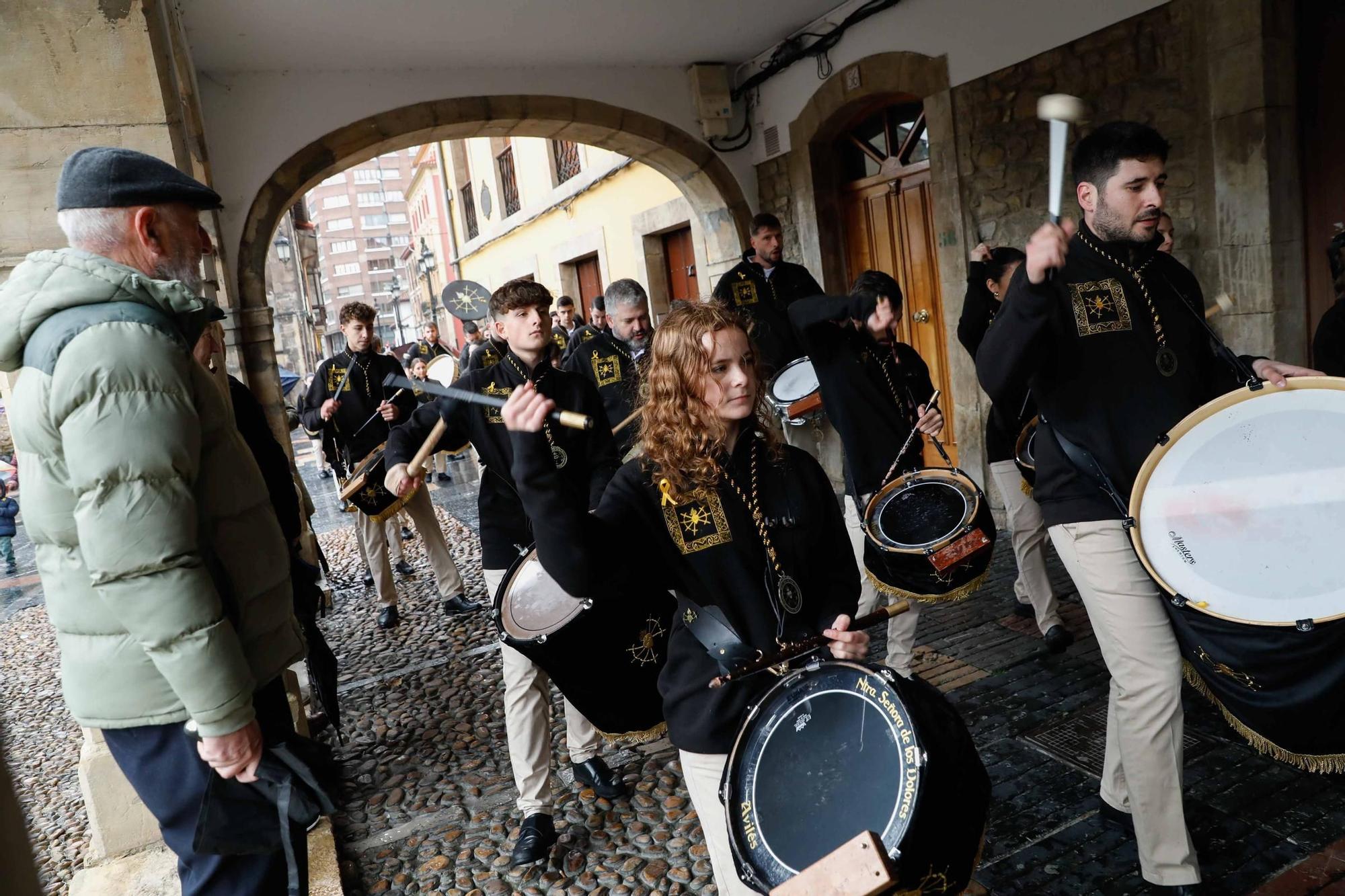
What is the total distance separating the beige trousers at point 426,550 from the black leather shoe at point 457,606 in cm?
4

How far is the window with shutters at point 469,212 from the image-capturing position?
22.8m

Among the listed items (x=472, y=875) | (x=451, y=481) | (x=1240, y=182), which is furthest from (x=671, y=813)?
(x=451, y=481)

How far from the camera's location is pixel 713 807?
1996mm

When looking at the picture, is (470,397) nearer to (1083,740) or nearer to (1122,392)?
(1122,392)

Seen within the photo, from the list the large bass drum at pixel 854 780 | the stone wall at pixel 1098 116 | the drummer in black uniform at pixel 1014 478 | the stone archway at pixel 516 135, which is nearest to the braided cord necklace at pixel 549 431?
the large bass drum at pixel 854 780

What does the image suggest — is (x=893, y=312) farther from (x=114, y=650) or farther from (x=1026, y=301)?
(x=114, y=650)

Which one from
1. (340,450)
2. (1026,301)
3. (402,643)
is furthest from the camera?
(340,450)

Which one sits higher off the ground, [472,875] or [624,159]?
[624,159]

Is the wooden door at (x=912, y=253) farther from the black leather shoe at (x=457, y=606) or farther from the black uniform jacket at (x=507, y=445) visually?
the black uniform jacket at (x=507, y=445)

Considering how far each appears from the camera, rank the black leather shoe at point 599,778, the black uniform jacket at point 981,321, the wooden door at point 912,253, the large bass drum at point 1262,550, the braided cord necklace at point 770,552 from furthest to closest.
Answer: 1. the wooden door at point 912,253
2. the black uniform jacket at point 981,321
3. the black leather shoe at point 599,778
4. the large bass drum at point 1262,550
5. the braided cord necklace at point 770,552

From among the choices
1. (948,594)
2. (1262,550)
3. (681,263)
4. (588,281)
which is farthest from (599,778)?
(588,281)

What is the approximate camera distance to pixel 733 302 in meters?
6.02

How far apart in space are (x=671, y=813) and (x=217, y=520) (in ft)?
6.88

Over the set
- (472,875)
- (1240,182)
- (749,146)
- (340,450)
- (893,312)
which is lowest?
(472,875)
